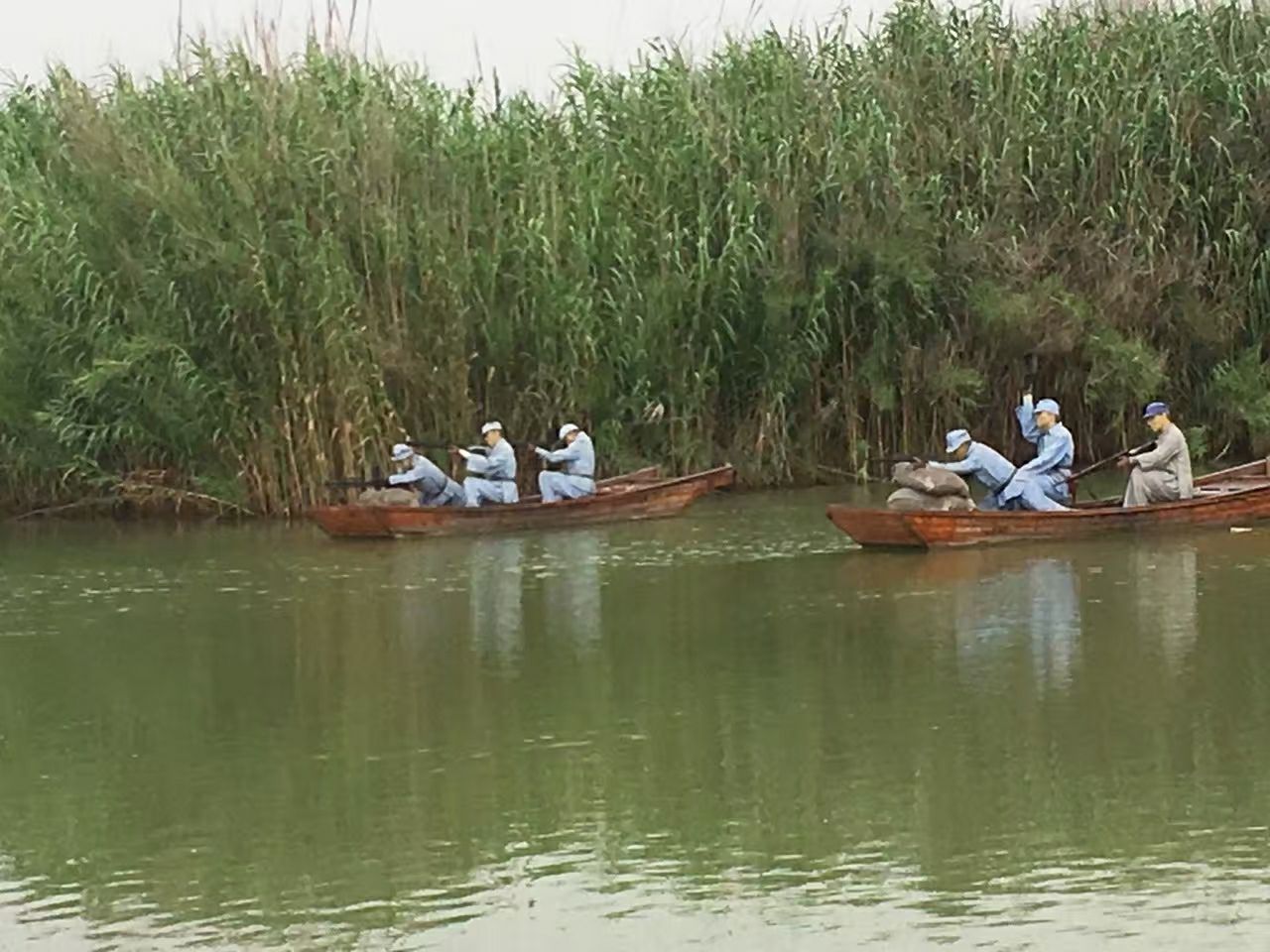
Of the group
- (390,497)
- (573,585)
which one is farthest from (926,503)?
(390,497)

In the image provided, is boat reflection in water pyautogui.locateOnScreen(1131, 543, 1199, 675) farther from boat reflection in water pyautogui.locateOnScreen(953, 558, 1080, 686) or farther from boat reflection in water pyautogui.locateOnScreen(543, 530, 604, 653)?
boat reflection in water pyautogui.locateOnScreen(543, 530, 604, 653)

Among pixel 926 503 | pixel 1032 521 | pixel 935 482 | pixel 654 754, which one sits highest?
pixel 935 482

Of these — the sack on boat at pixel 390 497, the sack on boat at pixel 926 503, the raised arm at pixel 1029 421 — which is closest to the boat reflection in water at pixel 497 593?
the sack on boat at pixel 390 497

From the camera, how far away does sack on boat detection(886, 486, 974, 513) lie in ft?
53.5

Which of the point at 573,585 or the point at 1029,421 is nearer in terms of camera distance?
the point at 573,585

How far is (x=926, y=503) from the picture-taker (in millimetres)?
16453

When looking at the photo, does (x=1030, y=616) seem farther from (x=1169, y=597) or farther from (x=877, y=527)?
(x=877, y=527)

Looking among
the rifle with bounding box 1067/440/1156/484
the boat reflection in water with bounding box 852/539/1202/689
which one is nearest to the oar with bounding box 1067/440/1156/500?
the rifle with bounding box 1067/440/1156/484

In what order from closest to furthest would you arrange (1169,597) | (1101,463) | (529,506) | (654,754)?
1. (654,754)
2. (1169,597)
3. (1101,463)
4. (529,506)

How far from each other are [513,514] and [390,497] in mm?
972

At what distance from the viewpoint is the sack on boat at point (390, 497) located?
61.1 ft

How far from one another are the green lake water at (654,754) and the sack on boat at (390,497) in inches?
81.6

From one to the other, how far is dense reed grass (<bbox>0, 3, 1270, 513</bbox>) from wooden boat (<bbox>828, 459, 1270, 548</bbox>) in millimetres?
4056

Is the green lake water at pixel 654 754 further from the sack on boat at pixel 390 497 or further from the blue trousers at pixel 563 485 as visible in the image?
the blue trousers at pixel 563 485
